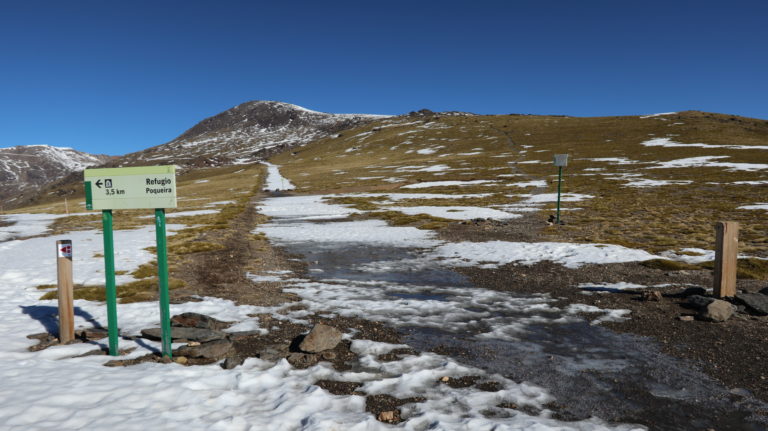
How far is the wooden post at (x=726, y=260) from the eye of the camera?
413 inches

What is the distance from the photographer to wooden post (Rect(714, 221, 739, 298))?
1049cm

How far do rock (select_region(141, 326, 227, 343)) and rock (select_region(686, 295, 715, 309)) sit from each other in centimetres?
1100

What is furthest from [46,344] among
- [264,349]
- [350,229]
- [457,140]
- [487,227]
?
[457,140]

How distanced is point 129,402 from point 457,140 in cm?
15548

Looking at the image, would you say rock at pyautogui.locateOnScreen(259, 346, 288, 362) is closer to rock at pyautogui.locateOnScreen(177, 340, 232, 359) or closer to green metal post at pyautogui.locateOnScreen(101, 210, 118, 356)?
rock at pyautogui.locateOnScreen(177, 340, 232, 359)

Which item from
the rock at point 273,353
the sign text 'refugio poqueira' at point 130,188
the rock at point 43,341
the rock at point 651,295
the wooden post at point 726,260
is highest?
the sign text 'refugio poqueira' at point 130,188

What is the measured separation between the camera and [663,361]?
24.3ft

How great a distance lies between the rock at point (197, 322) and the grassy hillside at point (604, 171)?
18314 millimetres

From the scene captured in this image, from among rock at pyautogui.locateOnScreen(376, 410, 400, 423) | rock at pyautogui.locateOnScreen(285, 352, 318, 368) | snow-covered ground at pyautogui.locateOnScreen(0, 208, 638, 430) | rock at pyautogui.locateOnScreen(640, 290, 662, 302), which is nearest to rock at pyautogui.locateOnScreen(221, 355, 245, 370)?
snow-covered ground at pyautogui.locateOnScreen(0, 208, 638, 430)

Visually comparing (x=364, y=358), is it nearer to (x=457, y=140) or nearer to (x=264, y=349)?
(x=264, y=349)

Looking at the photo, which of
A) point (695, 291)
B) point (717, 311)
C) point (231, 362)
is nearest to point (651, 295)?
point (695, 291)

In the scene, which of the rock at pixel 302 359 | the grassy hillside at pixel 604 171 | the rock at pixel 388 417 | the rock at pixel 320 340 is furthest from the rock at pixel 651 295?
the grassy hillside at pixel 604 171

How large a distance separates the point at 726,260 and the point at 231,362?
11919 millimetres

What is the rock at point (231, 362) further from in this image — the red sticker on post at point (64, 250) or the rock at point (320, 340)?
the red sticker on post at point (64, 250)
